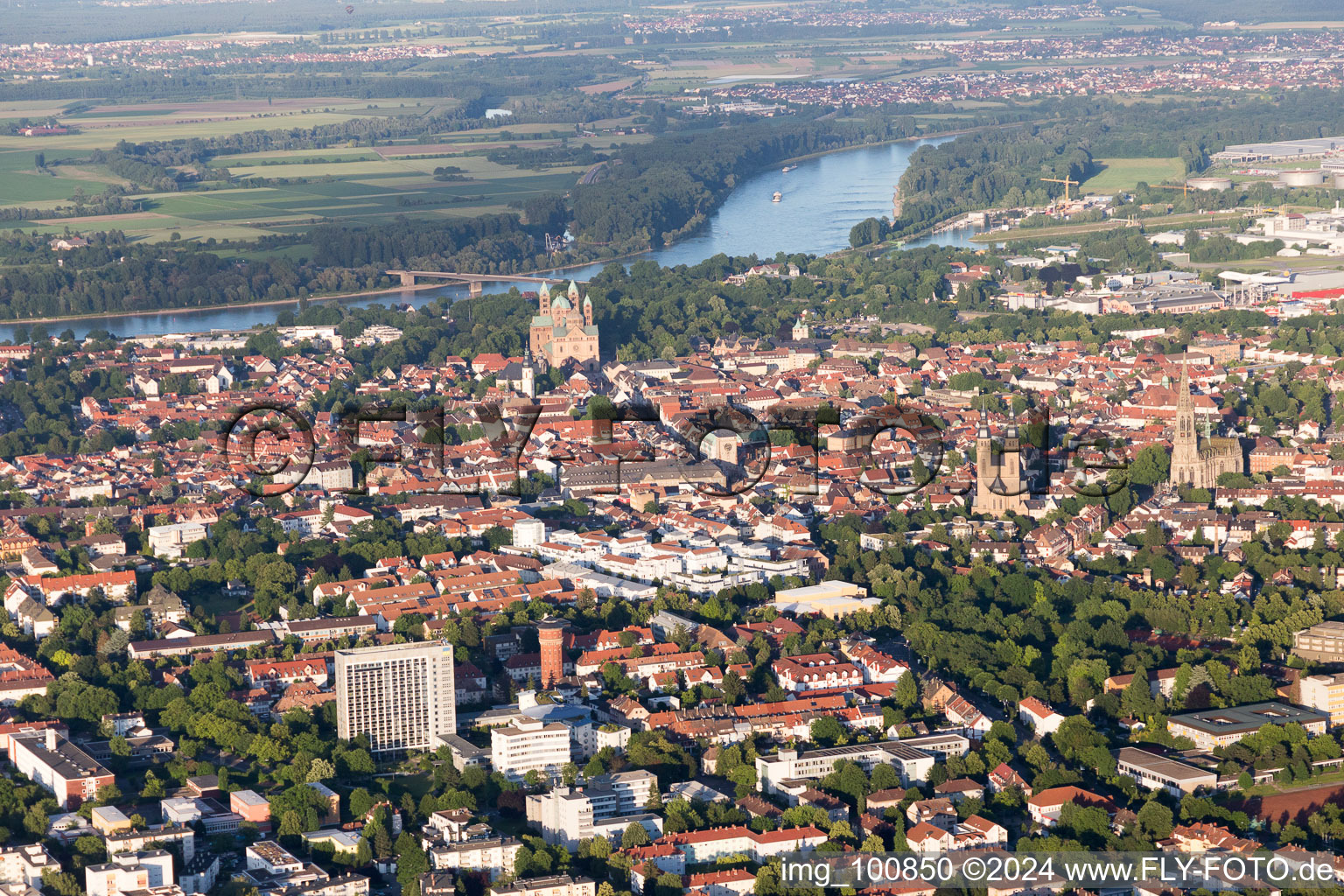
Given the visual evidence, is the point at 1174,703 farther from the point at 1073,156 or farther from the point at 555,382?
the point at 1073,156

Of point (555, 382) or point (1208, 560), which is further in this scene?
point (555, 382)

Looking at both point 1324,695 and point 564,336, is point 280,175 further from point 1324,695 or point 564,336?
point 1324,695

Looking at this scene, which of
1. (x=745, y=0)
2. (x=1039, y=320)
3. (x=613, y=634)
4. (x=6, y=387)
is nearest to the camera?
(x=613, y=634)

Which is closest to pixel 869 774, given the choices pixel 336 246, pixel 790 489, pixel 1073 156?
pixel 790 489

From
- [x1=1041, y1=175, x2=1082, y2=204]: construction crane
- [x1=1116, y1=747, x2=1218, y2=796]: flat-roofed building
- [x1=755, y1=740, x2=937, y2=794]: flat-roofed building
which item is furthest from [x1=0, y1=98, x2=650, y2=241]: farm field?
[x1=1116, y1=747, x2=1218, y2=796]: flat-roofed building

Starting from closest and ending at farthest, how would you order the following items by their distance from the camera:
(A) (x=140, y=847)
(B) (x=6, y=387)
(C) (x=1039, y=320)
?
(A) (x=140, y=847), (B) (x=6, y=387), (C) (x=1039, y=320)
